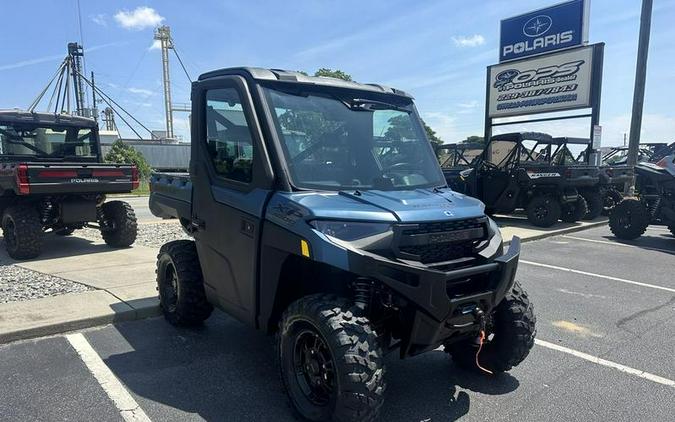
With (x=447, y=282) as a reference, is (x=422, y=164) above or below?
above

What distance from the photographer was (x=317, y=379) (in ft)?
10.2

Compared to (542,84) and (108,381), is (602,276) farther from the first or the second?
(542,84)

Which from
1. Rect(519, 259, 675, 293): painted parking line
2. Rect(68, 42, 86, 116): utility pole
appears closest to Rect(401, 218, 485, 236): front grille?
Rect(519, 259, 675, 293): painted parking line

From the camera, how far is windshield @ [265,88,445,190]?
11.4ft

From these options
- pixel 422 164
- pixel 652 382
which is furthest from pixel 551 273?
pixel 422 164

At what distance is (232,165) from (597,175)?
12154 mm

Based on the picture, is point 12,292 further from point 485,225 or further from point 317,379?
point 485,225

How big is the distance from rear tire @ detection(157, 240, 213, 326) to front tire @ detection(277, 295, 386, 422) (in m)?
1.53

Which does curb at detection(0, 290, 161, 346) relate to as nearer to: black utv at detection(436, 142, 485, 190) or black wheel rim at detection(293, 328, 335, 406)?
black wheel rim at detection(293, 328, 335, 406)

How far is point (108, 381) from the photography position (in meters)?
3.67

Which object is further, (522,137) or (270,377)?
(522,137)

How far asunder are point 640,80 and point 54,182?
16642mm

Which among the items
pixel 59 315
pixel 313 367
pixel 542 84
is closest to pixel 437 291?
pixel 313 367

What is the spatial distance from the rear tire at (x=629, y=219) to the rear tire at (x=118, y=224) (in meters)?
9.91
